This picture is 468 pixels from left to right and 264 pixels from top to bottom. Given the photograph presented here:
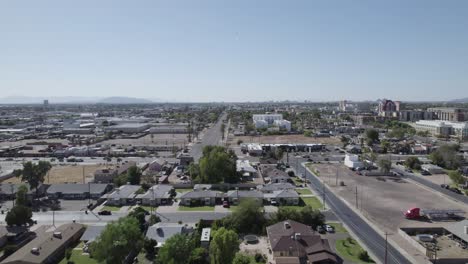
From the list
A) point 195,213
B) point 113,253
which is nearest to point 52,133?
point 195,213

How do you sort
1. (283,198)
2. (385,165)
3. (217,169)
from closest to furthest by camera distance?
(283,198) < (217,169) < (385,165)

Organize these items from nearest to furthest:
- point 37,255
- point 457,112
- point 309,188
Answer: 1. point 37,255
2. point 309,188
3. point 457,112

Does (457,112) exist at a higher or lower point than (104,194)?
higher

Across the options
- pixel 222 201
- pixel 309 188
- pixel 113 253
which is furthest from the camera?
pixel 309 188

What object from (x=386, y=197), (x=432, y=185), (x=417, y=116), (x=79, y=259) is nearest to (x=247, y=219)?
(x=79, y=259)

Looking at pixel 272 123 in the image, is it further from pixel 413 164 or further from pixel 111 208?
pixel 111 208

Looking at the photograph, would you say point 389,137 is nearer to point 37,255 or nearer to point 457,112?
point 457,112
